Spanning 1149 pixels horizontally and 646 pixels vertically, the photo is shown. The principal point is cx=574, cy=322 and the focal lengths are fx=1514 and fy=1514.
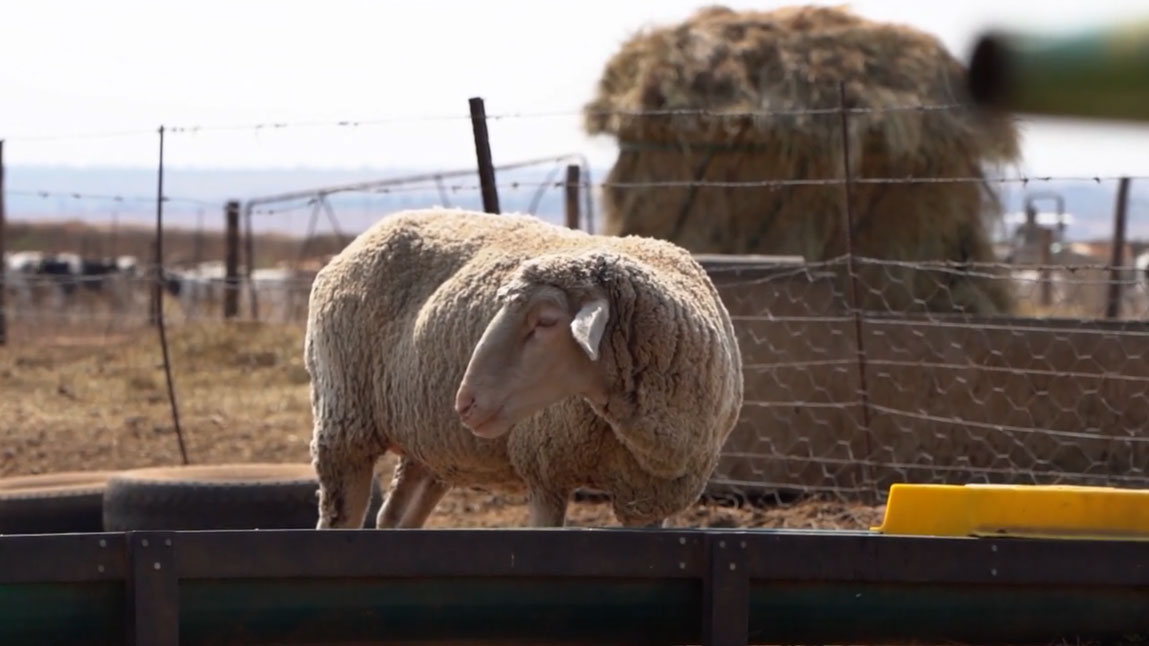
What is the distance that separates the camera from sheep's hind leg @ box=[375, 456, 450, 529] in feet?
20.0

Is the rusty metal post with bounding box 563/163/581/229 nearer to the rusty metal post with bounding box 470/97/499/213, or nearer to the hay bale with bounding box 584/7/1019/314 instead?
the hay bale with bounding box 584/7/1019/314

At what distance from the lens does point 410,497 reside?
20.1 feet

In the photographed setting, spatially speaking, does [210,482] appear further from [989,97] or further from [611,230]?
[989,97]

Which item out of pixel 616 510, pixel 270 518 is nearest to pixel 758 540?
pixel 616 510

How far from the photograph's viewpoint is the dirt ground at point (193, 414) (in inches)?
286

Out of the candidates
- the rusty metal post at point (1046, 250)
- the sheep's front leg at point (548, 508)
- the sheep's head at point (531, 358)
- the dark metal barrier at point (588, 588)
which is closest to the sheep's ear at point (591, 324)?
the sheep's head at point (531, 358)

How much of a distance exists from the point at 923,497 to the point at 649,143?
284 inches

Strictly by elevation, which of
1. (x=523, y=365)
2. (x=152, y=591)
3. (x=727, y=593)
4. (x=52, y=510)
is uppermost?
(x=523, y=365)

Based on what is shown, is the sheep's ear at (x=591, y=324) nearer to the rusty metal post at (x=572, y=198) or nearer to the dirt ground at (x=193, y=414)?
the dirt ground at (x=193, y=414)

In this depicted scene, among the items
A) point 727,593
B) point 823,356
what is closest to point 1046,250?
point 823,356

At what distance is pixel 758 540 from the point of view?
3.16 meters

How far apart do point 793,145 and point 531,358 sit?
579cm

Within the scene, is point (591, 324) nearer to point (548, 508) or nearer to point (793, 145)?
point (548, 508)

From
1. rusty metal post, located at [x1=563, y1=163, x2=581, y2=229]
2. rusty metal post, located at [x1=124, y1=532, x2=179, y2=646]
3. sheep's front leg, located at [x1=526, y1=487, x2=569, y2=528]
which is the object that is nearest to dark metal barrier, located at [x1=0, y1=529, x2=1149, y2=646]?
rusty metal post, located at [x1=124, y1=532, x2=179, y2=646]
